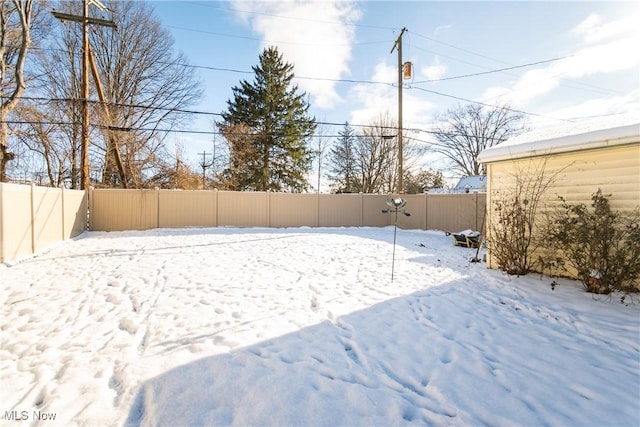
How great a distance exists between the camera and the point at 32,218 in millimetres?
5984

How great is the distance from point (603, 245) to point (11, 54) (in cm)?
1957

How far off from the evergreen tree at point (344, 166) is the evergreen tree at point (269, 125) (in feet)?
15.9

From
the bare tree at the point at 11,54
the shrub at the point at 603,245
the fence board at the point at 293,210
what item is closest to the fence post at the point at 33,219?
the bare tree at the point at 11,54

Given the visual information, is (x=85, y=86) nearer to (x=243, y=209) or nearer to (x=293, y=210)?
(x=243, y=209)

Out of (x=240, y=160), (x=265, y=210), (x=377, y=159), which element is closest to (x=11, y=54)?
(x=240, y=160)

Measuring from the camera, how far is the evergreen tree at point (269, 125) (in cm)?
1716

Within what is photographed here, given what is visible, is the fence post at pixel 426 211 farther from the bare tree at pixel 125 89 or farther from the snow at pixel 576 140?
the bare tree at pixel 125 89

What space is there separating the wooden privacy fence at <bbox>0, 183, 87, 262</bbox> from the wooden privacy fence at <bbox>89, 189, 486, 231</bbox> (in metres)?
1.69

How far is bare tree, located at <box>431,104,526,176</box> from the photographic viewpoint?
22.3 m

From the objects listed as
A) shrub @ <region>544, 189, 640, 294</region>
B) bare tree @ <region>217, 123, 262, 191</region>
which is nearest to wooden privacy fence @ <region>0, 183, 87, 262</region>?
bare tree @ <region>217, 123, 262, 191</region>

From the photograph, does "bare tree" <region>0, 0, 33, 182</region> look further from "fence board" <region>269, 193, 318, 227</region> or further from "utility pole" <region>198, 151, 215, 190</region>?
"fence board" <region>269, 193, 318, 227</region>

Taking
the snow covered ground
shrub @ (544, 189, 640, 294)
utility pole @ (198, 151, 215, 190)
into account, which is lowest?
the snow covered ground

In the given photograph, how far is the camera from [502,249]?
16.4 ft

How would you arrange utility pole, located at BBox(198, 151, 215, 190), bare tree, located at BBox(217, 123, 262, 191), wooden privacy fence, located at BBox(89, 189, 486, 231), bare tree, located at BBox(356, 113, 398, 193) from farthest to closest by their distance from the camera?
bare tree, located at BBox(356, 113, 398, 193)
bare tree, located at BBox(217, 123, 262, 191)
utility pole, located at BBox(198, 151, 215, 190)
wooden privacy fence, located at BBox(89, 189, 486, 231)
